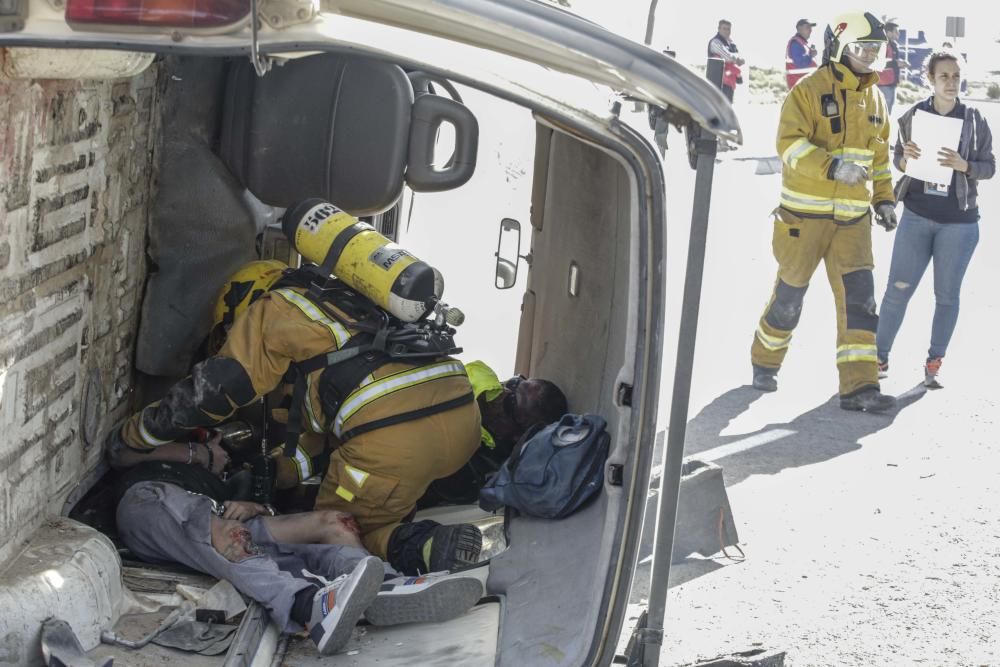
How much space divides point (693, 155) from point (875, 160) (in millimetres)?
4541

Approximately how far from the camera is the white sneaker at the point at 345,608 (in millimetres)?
3125

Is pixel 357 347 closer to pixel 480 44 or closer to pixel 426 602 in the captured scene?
pixel 426 602

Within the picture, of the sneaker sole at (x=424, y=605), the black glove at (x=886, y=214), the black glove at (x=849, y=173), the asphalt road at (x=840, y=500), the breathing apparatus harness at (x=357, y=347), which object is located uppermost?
the black glove at (x=849, y=173)

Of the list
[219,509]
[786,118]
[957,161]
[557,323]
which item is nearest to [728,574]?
[557,323]

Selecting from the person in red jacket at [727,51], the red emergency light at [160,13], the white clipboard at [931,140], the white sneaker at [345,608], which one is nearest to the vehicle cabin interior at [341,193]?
the white sneaker at [345,608]

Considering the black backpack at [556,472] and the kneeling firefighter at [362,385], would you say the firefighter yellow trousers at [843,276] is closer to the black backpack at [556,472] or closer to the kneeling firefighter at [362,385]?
the kneeling firefighter at [362,385]

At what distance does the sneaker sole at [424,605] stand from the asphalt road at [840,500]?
731 millimetres

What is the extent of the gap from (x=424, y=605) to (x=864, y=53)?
15.0 feet

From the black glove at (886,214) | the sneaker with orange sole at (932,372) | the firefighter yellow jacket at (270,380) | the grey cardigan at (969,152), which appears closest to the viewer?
the firefighter yellow jacket at (270,380)

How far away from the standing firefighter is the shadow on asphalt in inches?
9.2

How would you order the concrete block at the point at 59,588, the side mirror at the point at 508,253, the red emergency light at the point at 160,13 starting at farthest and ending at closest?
1. the side mirror at the point at 508,253
2. the concrete block at the point at 59,588
3. the red emergency light at the point at 160,13

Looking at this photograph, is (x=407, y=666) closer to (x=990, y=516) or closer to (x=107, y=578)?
(x=107, y=578)

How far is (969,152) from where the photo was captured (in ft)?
24.5

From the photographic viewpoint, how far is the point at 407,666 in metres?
3.14
